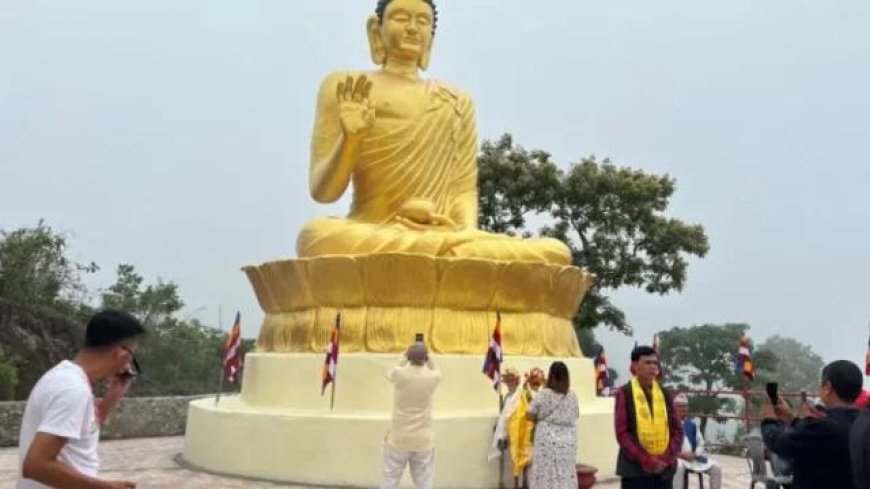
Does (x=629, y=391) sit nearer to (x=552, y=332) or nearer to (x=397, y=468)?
(x=397, y=468)

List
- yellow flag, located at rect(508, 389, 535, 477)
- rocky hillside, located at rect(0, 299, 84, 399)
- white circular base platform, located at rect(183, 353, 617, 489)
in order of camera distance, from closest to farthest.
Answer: yellow flag, located at rect(508, 389, 535, 477) → white circular base platform, located at rect(183, 353, 617, 489) → rocky hillside, located at rect(0, 299, 84, 399)

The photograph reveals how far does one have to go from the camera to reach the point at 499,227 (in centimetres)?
1762

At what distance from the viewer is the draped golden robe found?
371 inches

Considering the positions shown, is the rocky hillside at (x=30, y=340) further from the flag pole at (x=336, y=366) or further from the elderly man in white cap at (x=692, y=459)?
the elderly man in white cap at (x=692, y=459)

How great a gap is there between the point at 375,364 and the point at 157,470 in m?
2.42

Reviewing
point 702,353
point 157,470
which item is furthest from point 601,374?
point 702,353

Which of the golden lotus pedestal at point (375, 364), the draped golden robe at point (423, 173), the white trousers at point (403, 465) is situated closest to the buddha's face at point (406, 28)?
the draped golden robe at point (423, 173)

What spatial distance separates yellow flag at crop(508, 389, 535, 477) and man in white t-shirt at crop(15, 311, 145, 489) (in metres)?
4.59

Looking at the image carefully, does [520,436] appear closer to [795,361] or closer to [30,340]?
[30,340]

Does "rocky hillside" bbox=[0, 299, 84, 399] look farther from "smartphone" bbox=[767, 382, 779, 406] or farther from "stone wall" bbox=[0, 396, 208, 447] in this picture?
"smartphone" bbox=[767, 382, 779, 406]

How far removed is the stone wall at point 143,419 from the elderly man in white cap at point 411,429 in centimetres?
733

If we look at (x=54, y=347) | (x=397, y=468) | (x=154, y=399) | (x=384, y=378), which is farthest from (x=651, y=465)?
(x=54, y=347)

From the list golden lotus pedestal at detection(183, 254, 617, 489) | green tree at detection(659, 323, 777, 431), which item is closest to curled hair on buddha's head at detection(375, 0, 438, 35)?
golden lotus pedestal at detection(183, 254, 617, 489)

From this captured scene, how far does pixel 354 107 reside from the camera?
9273 mm
